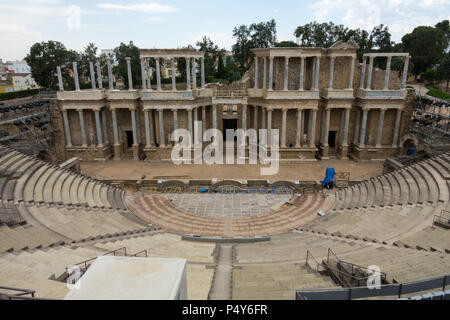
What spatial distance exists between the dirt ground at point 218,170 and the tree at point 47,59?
24374mm

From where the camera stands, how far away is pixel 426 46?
60406 millimetres

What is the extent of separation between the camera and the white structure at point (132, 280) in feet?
21.5

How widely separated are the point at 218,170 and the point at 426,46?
170 ft

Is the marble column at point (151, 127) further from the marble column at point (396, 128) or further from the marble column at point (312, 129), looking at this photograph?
the marble column at point (396, 128)

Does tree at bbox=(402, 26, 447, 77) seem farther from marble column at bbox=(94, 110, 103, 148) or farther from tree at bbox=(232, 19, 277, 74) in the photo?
marble column at bbox=(94, 110, 103, 148)

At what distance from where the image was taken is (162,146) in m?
35.1

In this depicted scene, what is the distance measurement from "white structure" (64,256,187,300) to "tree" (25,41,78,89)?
51161mm

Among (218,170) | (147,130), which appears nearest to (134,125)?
(147,130)

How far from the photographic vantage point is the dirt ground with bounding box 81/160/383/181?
30.0 m

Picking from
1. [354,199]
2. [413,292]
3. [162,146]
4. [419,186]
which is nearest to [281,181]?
[354,199]

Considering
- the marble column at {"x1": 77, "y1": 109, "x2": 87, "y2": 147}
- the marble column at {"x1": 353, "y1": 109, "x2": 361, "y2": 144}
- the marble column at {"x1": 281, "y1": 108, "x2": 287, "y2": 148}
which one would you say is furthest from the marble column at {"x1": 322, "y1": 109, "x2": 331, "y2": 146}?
the marble column at {"x1": 77, "y1": 109, "x2": 87, "y2": 147}

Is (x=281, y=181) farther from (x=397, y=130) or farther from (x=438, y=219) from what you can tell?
(x=397, y=130)

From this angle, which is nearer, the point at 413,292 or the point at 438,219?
the point at 413,292

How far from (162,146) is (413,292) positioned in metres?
29.3
